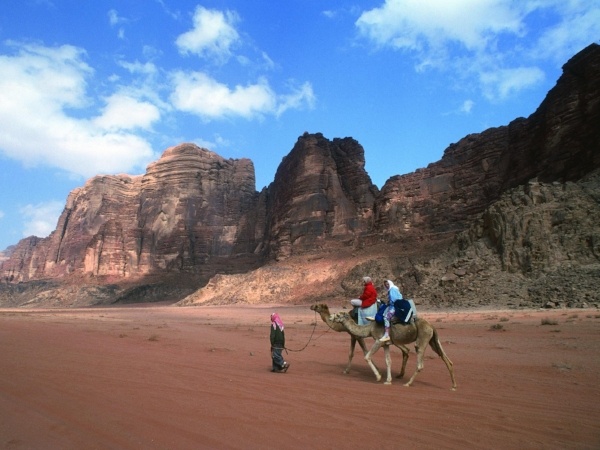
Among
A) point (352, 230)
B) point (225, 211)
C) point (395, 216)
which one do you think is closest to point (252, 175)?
point (225, 211)

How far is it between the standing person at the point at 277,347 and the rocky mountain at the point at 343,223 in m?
22.6

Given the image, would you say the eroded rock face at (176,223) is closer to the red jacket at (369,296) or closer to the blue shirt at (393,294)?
the red jacket at (369,296)

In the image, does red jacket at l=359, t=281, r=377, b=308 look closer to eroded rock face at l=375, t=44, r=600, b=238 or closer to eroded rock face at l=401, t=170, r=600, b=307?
eroded rock face at l=401, t=170, r=600, b=307

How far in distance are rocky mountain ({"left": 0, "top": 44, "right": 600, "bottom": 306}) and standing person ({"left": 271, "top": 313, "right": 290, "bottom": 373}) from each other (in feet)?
74.0

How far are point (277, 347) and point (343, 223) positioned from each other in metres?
62.8

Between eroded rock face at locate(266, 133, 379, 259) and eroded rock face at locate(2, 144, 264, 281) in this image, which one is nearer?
eroded rock face at locate(266, 133, 379, 259)

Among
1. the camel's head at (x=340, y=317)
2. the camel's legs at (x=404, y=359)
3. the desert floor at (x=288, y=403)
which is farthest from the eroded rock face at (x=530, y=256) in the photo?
the camel's head at (x=340, y=317)

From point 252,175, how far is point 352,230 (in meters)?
54.0

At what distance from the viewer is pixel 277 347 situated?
895 centimetres

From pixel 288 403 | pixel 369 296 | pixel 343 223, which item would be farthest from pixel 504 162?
pixel 288 403

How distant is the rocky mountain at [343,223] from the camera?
105 ft

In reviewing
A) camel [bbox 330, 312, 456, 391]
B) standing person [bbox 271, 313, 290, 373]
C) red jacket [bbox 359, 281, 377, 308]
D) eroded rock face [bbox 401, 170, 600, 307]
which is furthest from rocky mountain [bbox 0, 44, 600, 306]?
standing person [bbox 271, 313, 290, 373]

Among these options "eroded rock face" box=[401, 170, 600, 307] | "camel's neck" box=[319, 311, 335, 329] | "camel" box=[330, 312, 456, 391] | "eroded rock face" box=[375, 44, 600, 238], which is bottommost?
"camel" box=[330, 312, 456, 391]

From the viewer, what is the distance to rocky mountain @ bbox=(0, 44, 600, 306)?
31922 mm
